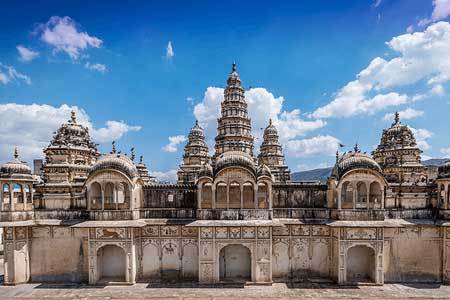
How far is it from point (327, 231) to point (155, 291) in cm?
1234

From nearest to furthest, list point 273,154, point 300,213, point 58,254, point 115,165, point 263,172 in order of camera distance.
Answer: point 115,165
point 263,172
point 58,254
point 300,213
point 273,154

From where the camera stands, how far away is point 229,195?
19.5 m

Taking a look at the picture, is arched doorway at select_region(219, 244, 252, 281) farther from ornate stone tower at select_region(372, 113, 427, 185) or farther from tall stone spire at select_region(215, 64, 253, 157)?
ornate stone tower at select_region(372, 113, 427, 185)

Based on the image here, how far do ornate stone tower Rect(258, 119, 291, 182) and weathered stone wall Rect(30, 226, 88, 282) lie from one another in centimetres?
2586

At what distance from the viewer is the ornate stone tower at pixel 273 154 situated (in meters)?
39.2

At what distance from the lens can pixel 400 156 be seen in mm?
30594

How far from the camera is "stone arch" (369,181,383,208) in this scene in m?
19.0

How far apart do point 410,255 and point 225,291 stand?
13090 millimetres

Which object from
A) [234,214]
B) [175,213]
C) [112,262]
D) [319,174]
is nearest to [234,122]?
[175,213]

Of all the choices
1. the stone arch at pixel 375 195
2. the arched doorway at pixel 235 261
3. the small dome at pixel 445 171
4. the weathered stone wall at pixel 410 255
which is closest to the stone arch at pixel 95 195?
the arched doorway at pixel 235 261

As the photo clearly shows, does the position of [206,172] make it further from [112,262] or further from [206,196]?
[112,262]

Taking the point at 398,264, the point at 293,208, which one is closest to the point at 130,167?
the point at 293,208

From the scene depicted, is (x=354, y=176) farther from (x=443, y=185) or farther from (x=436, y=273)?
(x=436, y=273)

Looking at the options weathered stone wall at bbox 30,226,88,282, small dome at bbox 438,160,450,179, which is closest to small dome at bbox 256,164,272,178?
small dome at bbox 438,160,450,179
